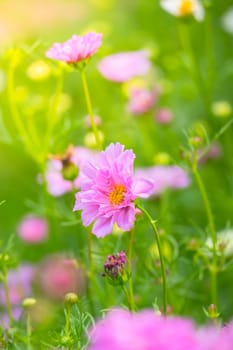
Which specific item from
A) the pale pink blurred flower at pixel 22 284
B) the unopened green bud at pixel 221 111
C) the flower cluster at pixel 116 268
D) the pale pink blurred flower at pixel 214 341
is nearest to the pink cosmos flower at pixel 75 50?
the flower cluster at pixel 116 268

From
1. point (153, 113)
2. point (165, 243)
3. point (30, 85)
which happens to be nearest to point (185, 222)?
point (153, 113)

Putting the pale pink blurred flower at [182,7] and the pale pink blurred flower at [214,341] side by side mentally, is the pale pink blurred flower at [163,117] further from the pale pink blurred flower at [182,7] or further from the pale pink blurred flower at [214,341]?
the pale pink blurred flower at [214,341]

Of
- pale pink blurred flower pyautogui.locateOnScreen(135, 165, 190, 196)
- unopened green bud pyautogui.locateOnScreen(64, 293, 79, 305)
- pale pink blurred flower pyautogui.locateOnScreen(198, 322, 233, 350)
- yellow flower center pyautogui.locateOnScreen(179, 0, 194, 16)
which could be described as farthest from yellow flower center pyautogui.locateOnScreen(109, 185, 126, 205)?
yellow flower center pyautogui.locateOnScreen(179, 0, 194, 16)

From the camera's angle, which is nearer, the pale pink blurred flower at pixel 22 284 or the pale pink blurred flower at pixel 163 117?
the pale pink blurred flower at pixel 22 284

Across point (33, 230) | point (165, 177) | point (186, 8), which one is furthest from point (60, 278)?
point (186, 8)

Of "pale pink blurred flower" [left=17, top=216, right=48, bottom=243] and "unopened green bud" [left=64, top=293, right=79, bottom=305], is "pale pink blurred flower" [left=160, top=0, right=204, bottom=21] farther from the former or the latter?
"unopened green bud" [left=64, top=293, right=79, bottom=305]

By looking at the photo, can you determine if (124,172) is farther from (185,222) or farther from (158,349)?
(185,222)
